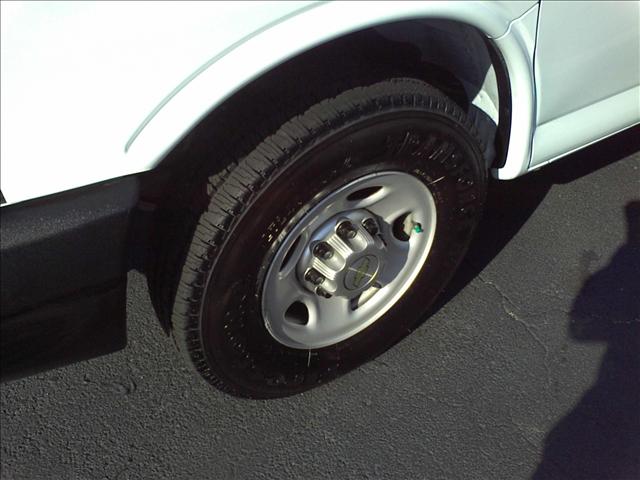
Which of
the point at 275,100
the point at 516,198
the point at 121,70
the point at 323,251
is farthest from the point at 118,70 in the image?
the point at 516,198

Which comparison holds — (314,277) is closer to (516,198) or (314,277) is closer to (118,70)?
(118,70)

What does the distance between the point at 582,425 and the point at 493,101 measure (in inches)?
43.1

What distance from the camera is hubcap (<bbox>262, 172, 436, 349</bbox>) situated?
192 cm

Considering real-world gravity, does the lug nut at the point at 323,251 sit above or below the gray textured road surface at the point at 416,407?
above

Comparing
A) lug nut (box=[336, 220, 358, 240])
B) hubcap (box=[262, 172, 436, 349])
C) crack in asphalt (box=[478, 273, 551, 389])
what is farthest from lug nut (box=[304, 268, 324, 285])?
crack in asphalt (box=[478, 273, 551, 389])

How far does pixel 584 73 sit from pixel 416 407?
1.16m

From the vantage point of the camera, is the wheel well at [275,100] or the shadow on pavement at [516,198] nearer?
the wheel well at [275,100]

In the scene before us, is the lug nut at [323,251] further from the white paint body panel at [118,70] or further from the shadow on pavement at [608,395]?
the shadow on pavement at [608,395]

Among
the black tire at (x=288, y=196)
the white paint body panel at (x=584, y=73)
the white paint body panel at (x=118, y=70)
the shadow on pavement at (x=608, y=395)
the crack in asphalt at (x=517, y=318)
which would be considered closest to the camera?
the white paint body panel at (x=118, y=70)

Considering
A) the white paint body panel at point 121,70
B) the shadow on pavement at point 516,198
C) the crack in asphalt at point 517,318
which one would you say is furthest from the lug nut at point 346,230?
the crack in asphalt at point 517,318

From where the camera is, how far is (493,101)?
2115 mm

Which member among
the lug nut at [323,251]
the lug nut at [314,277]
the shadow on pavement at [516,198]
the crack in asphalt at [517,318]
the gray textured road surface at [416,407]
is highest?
the lug nut at [323,251]

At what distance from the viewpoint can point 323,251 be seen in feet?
6.45

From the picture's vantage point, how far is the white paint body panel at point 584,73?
192 cm
